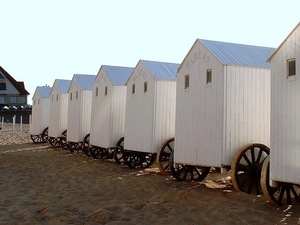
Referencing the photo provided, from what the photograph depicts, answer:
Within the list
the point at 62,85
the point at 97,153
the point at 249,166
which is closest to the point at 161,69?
the point at 249,166

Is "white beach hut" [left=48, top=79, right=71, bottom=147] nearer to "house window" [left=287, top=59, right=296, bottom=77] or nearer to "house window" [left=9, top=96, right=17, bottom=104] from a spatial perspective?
"house window" [left=287, top=59, right=296, bottom=77]

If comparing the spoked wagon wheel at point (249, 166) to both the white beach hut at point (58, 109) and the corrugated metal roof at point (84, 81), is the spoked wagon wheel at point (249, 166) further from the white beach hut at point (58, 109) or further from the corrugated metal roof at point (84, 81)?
the white beach hut at point (58, 109)

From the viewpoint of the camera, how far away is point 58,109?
23766mm

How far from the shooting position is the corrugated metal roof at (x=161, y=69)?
526 inches

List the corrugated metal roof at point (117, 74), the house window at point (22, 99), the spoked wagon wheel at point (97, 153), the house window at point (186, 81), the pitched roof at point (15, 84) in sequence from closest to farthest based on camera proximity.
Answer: the house window at point (186, 81) → the corrugated metal roof at point (117, 74) → the spoked wagon wheel at point (97, 153) → the pitched roof at point (15, 84) → the house window at point (22, 99)

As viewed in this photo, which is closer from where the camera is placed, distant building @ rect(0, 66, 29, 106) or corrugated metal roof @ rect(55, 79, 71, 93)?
corrugated metal roof @ rect(55, 79, 71, 93)

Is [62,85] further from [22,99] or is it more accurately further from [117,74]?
[22,99]

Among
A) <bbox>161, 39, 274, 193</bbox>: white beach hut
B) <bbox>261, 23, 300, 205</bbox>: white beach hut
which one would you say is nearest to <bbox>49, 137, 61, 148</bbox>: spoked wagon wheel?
<bbox>161, 39, 274, 193</bbox>: white beach hut

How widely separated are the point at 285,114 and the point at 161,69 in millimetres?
6784

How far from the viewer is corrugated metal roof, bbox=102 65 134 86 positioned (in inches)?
645

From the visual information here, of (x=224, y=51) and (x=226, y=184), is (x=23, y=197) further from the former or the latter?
(x=224, y=51)

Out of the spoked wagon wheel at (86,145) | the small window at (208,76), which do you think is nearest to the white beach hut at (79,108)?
the spoked wagon wheel at (86,145)

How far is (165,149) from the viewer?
12.9 m

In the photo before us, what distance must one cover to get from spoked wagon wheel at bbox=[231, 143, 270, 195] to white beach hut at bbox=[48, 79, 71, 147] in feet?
50.7
